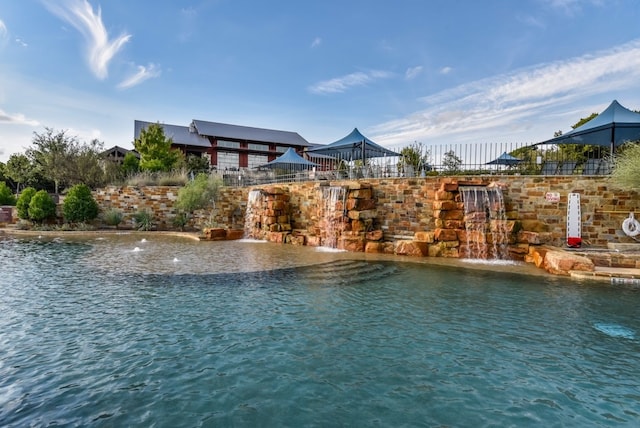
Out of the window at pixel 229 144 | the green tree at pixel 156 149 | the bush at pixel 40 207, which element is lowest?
the bush at pixel 40 207

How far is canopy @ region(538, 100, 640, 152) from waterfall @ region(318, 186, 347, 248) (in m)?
7.75

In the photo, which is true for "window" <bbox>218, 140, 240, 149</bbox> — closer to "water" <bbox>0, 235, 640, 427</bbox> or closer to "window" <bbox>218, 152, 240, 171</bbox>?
"window" <bbox>218, 152, 240, 171</bbox>

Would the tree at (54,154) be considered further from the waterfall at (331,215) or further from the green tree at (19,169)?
the waterfall at (331,215)

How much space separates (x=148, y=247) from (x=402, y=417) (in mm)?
11386

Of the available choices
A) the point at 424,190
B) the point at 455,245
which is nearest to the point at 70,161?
the point at 424,190

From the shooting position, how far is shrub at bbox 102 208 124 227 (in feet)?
58.6

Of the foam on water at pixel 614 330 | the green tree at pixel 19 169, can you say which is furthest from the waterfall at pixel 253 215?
the green tree at pixel 19 169

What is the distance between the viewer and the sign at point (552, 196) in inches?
396

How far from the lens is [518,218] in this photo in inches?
409

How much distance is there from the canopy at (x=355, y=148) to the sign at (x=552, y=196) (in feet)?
25.3

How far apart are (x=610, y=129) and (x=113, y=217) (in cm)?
2094

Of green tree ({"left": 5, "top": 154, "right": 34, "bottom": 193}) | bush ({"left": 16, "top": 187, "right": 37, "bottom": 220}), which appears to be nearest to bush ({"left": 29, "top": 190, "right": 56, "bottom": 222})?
bush ({"left": 16, "top": 187, "right": 37, "bottom": 220})

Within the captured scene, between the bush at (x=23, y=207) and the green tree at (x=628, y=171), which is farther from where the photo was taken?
the bush at (x=23, y=207)

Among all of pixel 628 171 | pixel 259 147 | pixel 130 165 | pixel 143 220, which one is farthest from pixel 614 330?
pixel 259 147
